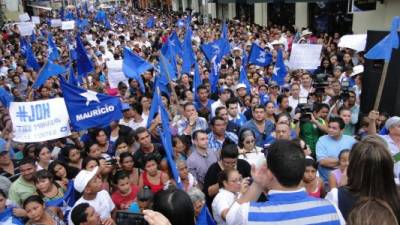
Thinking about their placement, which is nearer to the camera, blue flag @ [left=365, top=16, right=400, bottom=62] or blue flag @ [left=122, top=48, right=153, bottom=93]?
blue flag @ [left=365, top=16, right=400, bottom=62]

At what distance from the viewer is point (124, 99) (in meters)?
8.42

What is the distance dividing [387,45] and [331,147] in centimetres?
174

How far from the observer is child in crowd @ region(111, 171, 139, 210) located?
4.38 m

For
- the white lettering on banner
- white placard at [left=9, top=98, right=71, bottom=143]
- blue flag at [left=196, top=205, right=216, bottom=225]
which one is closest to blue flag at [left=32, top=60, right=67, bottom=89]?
white placard at [left=9, top=98, right=71, bottom=143]

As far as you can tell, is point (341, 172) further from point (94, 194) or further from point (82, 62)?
point (82, 62)

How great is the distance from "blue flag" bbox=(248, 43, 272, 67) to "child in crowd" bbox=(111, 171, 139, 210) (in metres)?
6.54

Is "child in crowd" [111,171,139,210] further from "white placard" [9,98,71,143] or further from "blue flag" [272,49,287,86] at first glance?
"blue flag" [272,49,287,86]

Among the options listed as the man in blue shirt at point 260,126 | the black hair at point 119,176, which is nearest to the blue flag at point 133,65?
the man in blue shirt at point 260,126

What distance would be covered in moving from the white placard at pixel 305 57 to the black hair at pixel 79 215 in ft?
20.4

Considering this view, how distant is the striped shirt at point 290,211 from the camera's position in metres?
2.22

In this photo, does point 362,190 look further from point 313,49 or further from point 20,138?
point 313,49

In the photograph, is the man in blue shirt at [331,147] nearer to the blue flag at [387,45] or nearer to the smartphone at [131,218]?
the blue flag at [387,45]

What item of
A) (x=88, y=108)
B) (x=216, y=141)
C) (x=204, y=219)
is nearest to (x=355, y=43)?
(x=216, y=141)

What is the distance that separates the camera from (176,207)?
7.90 ft
